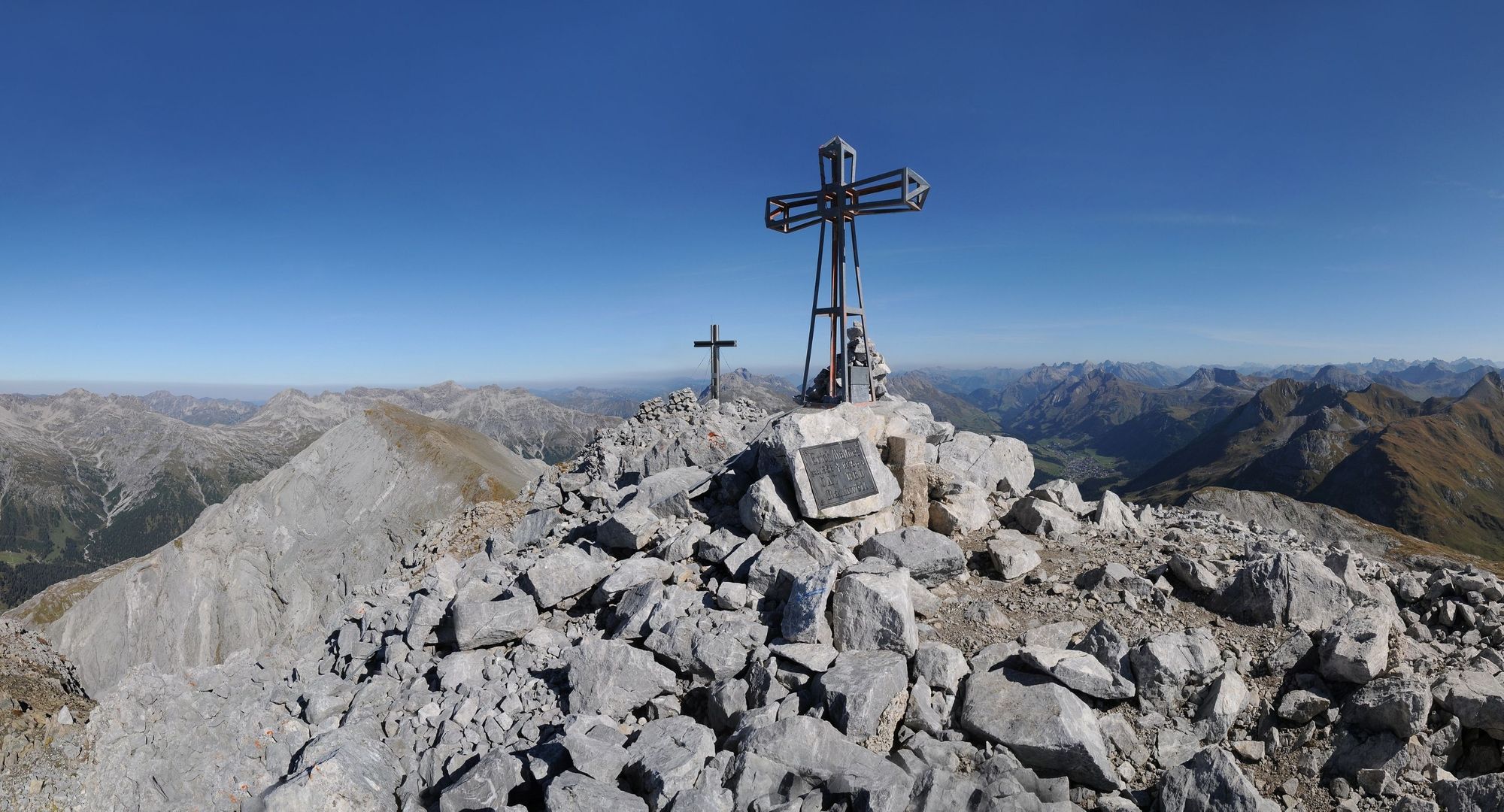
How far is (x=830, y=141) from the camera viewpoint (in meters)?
15.8

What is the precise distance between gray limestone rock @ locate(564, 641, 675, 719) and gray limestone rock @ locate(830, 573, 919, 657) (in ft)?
8.65

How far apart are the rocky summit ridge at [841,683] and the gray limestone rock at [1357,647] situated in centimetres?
5

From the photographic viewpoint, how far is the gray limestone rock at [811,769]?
20.7 ft

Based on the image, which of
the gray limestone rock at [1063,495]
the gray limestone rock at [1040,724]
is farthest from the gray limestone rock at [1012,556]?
the gray limestone rock at [1040,724]

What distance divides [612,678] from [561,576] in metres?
3.16

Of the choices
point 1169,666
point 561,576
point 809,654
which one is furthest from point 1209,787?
point 561,576

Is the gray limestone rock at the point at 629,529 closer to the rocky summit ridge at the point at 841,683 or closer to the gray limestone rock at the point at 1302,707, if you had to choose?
the rocky summit ridge at the point at 841,683

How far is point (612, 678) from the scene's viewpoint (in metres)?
8.55

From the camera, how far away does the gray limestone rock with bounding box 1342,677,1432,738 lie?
249 inches

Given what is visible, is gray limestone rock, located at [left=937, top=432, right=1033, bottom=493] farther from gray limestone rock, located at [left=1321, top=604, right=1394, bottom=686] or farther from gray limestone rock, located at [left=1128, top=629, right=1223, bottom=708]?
gray limestone rock, located at [left=1321, top=604, right=1394, bottom=686]

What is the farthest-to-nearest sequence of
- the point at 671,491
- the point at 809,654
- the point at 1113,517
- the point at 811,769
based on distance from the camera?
the point at 671,491, the point at 1113,517, the point at 809,654, the point at 811,769

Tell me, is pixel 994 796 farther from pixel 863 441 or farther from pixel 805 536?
pixel 863 441

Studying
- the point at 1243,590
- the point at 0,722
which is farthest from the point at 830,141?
the point at 0,722

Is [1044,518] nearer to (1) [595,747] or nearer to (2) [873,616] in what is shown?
(2) [873,616]
